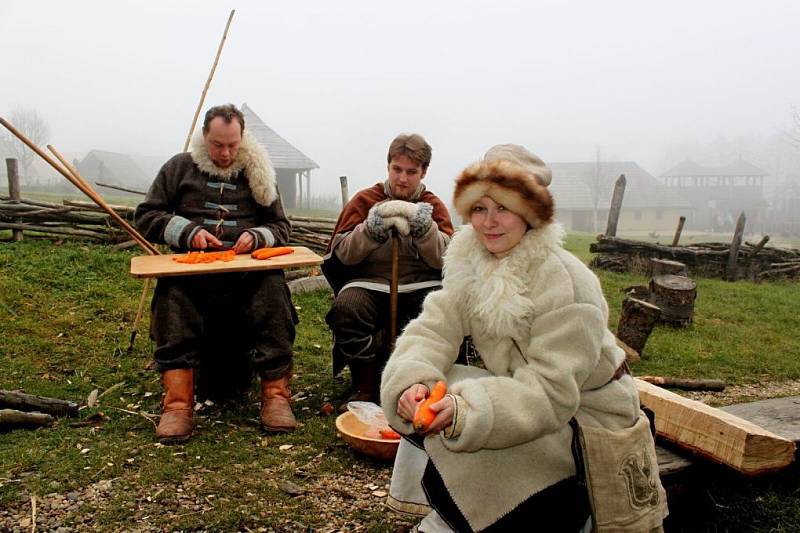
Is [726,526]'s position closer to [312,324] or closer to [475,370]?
[475,370]

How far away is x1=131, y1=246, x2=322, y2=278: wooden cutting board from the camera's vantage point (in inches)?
133

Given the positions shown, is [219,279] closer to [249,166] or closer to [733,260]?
[249,166]

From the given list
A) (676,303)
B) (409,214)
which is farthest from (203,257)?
(676,303)

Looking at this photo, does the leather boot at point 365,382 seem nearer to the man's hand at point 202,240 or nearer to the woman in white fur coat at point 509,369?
the man's hand at point 202,240

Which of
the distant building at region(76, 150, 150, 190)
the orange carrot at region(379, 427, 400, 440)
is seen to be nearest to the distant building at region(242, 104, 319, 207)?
the orange carrot at region(379, 427, 400, 440)

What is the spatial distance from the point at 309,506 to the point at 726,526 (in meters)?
1.74

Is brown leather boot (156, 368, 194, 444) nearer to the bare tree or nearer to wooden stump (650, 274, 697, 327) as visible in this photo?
wooden stump (650, 274, 697, 327)

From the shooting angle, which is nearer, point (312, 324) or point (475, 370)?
point (475, 370)

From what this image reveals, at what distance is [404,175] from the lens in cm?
400

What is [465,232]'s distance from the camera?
7.52ft

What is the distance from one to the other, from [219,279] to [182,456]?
108 cm

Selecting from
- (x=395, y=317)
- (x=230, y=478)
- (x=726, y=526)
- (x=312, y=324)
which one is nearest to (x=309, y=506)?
(x=230, y=478)

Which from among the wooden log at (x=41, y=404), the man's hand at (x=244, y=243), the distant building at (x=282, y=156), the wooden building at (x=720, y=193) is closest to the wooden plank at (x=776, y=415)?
the man's hand at (x=244, y=243)

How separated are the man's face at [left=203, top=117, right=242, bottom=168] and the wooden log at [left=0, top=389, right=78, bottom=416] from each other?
5.49ft
